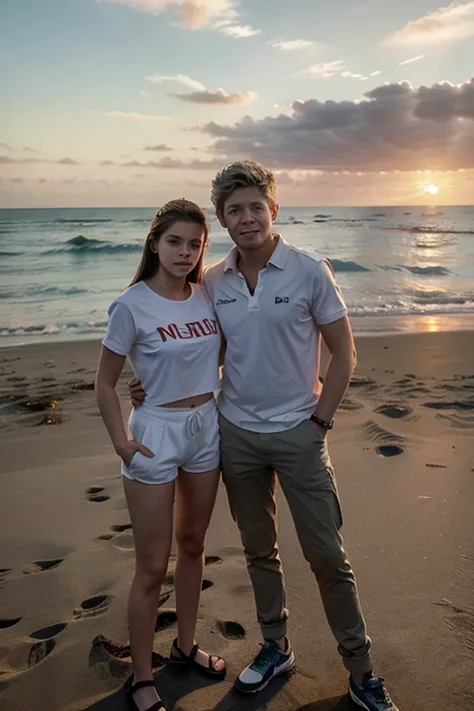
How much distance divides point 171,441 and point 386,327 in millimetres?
9883

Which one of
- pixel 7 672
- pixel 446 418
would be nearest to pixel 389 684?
pixel 7 672

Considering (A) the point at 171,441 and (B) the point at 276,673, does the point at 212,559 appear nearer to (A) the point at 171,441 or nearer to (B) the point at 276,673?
(B) the point at 276,673

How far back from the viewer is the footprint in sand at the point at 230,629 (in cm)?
323

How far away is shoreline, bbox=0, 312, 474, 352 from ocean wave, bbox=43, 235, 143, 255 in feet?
62.2

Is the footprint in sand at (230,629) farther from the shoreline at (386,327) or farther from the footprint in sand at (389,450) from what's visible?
the shoreline at (386,327)

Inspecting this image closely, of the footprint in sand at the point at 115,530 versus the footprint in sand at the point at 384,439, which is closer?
A: the footprint in sand at the point at 115,530

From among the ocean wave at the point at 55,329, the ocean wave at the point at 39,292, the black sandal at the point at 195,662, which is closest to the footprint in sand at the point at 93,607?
the black sandal at the point at 195,662

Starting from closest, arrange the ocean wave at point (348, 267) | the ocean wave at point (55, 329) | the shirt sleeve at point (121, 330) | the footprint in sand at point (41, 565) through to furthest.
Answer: the shirt sleeve at point (121, 330) → the footprint in sand at point (41, 565) → the ocean wave at point (55, 329) → the ocean wave at point (348, 267)

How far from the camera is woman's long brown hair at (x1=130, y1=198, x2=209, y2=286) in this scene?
279 centimetres

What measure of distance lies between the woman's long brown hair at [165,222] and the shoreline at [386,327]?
26.4 ft

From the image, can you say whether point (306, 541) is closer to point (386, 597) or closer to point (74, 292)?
point (386, 597)

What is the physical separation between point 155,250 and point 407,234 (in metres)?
43.2

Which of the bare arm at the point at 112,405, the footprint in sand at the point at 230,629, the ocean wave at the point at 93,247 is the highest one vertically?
the bare arm at the point at 112,405

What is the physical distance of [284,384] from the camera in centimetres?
277
